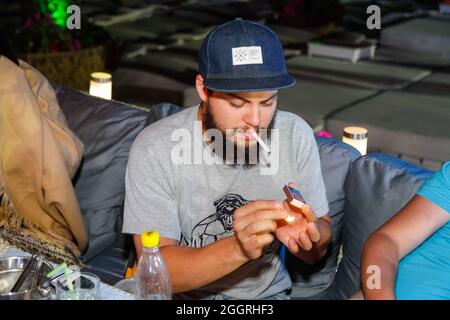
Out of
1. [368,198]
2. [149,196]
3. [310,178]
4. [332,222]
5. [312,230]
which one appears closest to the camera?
[312,230]

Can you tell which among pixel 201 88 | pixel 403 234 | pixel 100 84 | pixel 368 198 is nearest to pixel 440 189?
pixel 403 234

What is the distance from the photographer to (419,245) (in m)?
1.98

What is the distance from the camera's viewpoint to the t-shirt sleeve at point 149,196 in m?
1.91

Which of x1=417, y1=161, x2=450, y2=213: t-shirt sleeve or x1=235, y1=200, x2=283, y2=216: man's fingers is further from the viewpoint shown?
x1=417, y1=161, x2=450, y2=213: t-shirt sleeve

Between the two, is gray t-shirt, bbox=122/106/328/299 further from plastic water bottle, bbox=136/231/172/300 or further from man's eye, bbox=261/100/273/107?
plastic water bottle, bbox=136/231/172/300

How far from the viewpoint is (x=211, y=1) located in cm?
937

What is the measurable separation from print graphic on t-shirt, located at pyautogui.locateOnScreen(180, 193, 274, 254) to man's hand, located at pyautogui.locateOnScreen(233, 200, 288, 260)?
0.38 meters

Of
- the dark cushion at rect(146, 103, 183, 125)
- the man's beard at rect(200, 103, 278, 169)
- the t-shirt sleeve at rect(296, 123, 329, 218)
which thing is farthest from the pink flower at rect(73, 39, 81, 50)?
the t-shirt sleeve at rect(296, 123, 329, 218)

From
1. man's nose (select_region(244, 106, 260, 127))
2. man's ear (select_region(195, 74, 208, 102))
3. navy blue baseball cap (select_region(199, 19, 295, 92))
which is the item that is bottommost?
man's nose (select_region(244, 106, 260, 127))

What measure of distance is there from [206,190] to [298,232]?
1.25 ft

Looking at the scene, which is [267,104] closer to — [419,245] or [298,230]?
[298,230]

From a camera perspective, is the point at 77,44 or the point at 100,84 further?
the point at 77,44

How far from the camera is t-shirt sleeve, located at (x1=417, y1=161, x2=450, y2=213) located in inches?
75.5
